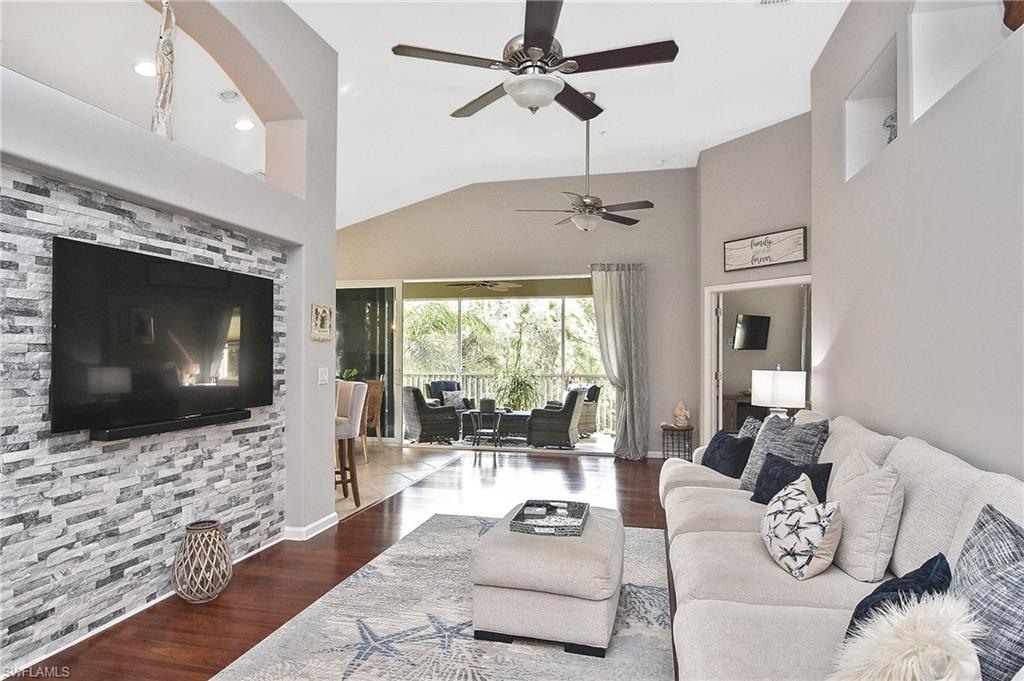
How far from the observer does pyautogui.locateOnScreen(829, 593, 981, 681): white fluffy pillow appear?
3.70ft

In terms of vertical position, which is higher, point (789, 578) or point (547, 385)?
point (547, 385)

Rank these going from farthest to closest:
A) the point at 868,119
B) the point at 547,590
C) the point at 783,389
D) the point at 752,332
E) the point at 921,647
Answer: the point at 752,332
the point at 783,389
the point at 868,119
the point at 547,590
the point at 921,647

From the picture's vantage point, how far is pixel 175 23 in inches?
137

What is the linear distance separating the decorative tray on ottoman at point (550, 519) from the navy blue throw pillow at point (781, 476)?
0.97m

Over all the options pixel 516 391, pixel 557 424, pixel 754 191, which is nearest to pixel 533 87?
pixel 754 191

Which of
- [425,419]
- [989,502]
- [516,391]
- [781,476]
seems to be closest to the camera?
[989,502]

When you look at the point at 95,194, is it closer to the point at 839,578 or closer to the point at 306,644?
the point at 306,644

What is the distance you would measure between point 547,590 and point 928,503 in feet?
4.84

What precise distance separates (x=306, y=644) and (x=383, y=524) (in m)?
1.96

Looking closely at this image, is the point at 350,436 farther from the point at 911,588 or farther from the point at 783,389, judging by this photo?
the point at 911,588

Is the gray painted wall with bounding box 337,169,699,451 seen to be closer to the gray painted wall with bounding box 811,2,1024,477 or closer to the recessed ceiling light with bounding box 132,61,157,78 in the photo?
the gray painted wall with bounding box 811,2,1024,477

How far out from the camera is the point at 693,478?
4156mm

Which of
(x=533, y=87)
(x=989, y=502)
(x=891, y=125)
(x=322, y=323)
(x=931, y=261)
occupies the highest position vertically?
(x=891, y=125)

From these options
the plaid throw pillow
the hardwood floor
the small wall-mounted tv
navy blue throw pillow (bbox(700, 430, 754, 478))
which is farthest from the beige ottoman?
the small wall-mounted tv
